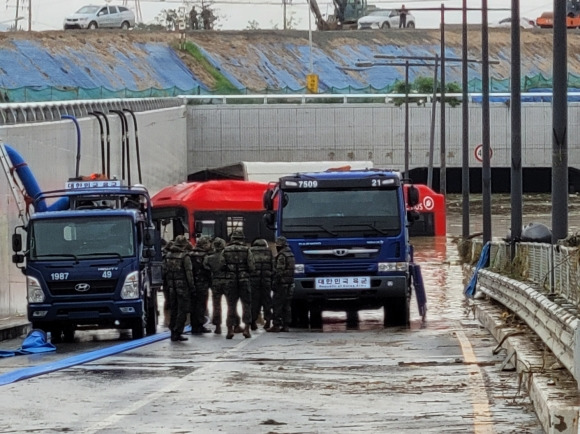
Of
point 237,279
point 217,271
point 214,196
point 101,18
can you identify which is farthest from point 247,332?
point 101,18

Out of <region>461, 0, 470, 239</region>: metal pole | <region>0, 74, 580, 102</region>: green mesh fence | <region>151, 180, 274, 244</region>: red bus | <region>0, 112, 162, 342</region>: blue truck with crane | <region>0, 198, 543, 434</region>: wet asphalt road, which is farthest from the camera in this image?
<region>0, 74, 580, 102</region>: green mesh fence

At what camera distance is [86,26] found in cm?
10025

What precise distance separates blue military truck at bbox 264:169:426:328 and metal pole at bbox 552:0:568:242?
13.0 ft

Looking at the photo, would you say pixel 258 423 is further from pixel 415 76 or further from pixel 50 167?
pixel 415 76

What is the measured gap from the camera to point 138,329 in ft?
77.6

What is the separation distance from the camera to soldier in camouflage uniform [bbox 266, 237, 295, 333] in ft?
77.3

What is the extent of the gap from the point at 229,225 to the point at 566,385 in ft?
128

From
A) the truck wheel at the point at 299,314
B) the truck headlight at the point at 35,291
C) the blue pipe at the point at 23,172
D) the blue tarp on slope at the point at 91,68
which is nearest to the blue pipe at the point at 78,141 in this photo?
the blue pipe at the point at 23,172

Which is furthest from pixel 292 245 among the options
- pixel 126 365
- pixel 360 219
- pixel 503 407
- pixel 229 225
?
pixel 229 225

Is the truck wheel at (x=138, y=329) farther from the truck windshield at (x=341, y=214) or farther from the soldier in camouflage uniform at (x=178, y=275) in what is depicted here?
the truck windshield at (x=341, y=214)

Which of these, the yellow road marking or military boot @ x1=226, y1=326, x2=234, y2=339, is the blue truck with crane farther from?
the yellow road marking

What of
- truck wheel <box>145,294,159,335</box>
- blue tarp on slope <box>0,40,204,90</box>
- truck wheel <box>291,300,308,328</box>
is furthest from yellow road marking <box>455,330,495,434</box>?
blue tarp on slope <box>0,40,204,90</box>

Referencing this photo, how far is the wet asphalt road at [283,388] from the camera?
41.0 ft

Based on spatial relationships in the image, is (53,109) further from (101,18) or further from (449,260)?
(101,18)
